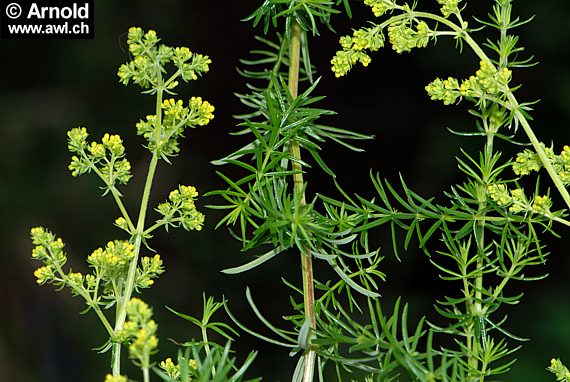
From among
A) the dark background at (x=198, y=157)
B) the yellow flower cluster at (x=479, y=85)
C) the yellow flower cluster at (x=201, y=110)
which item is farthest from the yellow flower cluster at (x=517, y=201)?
the dark background at (x=198, y=157)

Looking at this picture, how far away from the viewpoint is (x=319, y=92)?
158 cm

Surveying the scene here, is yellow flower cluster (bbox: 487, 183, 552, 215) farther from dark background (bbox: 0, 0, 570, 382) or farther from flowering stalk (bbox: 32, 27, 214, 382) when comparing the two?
dark background (bbox: 0, 0, 570, 382)

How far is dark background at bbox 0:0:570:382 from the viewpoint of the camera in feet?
5.85

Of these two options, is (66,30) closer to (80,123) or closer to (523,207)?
(80,123)

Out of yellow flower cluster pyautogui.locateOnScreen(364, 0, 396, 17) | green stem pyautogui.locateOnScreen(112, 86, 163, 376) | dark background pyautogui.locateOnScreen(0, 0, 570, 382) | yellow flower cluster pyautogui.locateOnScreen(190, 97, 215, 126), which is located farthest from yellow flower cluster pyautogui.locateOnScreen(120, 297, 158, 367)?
dark background pyautogui.locateOnScreen(0, 0, 570, 382)

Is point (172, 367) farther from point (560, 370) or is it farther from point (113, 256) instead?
point (560, 370)

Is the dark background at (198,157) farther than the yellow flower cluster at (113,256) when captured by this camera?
Yes

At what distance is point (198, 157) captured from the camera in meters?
2.08

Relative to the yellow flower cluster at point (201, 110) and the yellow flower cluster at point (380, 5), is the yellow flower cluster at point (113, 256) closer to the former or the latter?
the yellow flower cluster at point (201, 110)

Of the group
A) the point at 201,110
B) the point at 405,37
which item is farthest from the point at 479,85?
the point at 201,110

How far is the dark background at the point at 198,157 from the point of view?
1782 mm

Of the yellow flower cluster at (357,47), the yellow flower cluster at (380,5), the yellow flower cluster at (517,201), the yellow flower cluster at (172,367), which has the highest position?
the yellow flower cluster at (380,5)

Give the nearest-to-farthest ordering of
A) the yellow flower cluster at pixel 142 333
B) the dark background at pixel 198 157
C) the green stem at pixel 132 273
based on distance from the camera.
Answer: the yellow flower cluster at pixel 142 333 < the green stem at pixel 132 273 < the dark background at pixel 198 157

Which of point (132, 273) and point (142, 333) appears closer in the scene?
point (142, 333)
